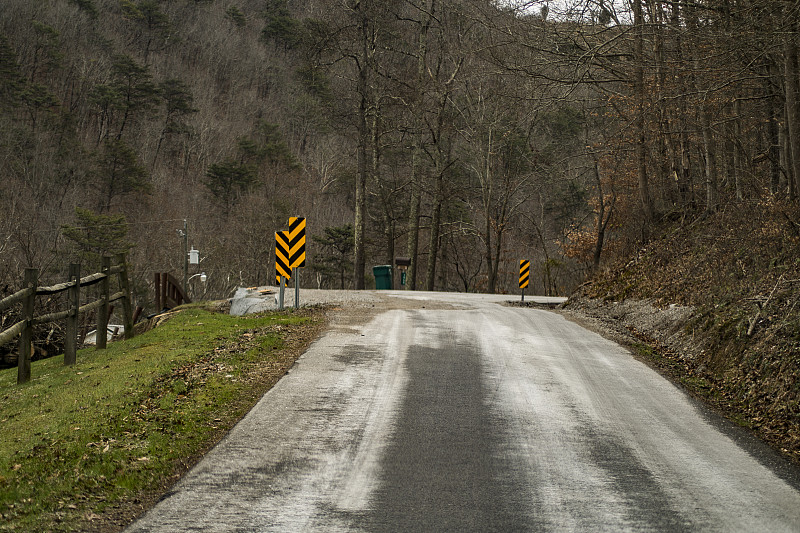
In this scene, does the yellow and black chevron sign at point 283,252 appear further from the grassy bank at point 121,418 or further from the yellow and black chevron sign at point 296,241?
the grassy bank at point 121,418

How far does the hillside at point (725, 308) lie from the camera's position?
30.5ft

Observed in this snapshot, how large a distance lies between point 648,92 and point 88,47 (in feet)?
208

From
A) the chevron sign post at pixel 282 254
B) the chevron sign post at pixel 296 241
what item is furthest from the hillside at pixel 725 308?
the chevron sign post at pixel 282 254

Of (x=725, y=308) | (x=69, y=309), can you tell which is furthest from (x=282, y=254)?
(x=725, y=308)

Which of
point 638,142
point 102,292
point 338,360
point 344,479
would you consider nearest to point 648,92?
point 638,142

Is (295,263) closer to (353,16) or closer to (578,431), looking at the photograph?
(578,431)

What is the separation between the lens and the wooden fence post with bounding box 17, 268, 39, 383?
36.5ft

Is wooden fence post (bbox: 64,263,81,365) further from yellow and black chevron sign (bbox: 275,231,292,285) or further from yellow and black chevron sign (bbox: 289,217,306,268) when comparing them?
yellow and black chevron sign (bbox: 289,217,306,268)

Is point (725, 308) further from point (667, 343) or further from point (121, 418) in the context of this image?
point (121, 418)

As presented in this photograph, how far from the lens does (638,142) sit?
22.7m

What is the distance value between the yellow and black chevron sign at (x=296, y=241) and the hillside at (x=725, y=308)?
23.5 ft

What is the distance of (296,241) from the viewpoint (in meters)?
17.6

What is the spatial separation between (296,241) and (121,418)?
10.0 meters

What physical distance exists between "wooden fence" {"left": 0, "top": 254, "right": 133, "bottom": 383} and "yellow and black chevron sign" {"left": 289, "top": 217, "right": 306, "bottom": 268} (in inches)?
147
